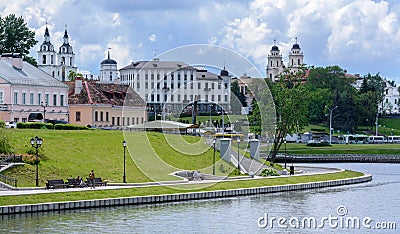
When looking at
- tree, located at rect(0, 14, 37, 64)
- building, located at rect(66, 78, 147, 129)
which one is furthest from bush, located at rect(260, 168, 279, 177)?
tree, located at rect(0, 14, 37, 64)

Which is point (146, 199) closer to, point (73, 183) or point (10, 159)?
point (73, 183)

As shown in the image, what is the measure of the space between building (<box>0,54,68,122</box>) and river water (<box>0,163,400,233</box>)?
36168 millimetres

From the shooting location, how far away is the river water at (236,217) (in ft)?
150

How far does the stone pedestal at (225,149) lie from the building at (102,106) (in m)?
23.5

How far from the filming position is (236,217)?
50.6m

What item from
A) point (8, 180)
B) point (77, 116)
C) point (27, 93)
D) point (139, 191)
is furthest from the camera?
point (77, 116)

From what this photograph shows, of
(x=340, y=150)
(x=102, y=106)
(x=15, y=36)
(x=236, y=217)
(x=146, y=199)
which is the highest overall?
(x=15, y=36)

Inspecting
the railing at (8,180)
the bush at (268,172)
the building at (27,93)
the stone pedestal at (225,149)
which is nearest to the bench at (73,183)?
the railing at (8,180)

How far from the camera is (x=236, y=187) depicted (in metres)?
63.4

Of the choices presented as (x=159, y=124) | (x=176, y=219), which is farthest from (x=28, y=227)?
(x=159, y=124)

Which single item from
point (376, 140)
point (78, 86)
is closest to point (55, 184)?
point (78, 86)

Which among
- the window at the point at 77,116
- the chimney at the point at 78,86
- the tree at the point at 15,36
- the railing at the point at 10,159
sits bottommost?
the railing at the point at 10,159

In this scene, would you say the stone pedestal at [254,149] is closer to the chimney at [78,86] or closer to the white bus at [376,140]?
the chimney at [78,86]

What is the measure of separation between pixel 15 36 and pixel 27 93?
42.4m
